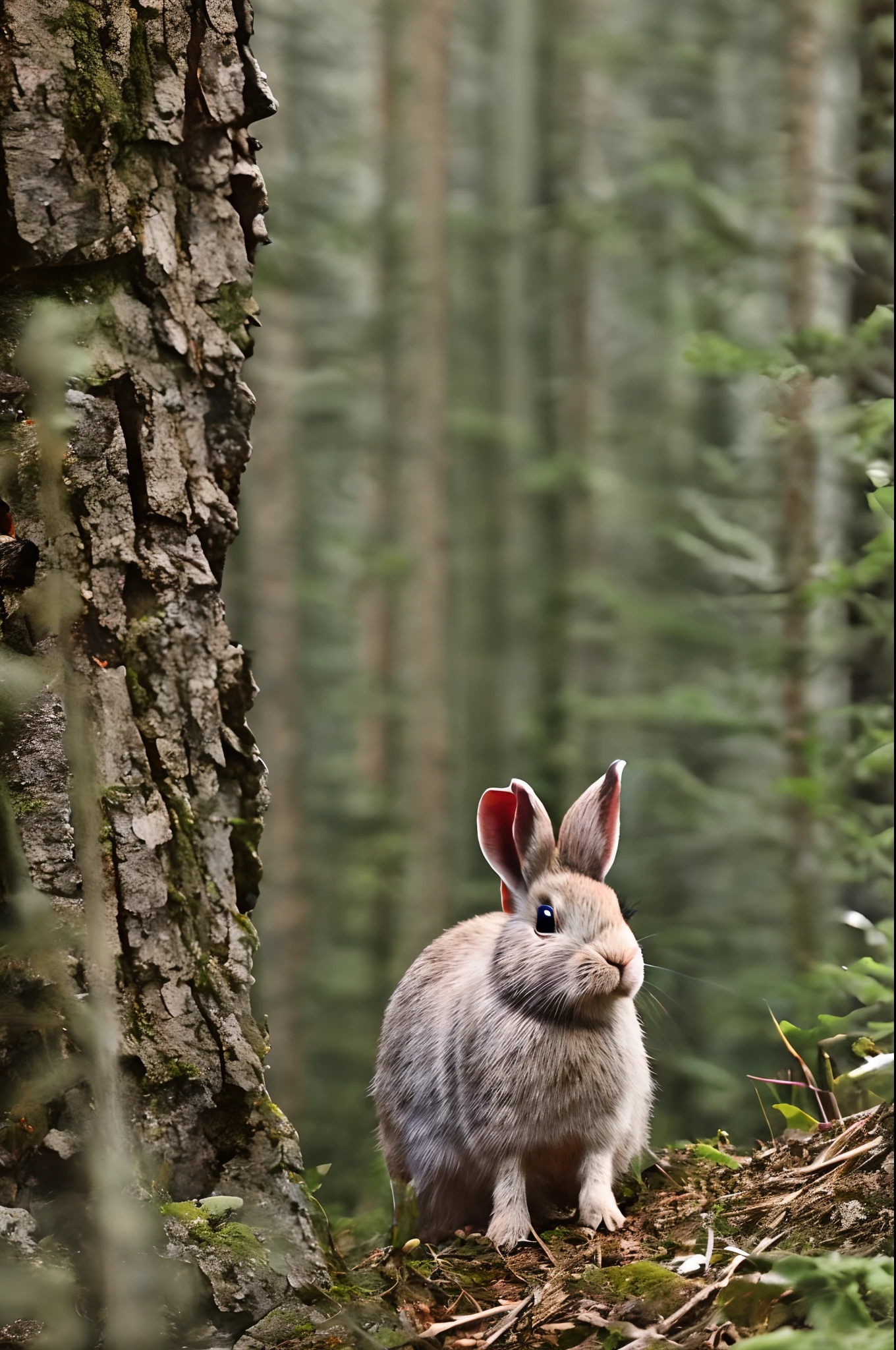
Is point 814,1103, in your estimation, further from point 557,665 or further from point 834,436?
point 557,665

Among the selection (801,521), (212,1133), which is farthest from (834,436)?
(212,1133)

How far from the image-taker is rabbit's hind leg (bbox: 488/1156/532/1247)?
1.86 meters

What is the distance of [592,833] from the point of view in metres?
1.88

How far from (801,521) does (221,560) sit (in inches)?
199

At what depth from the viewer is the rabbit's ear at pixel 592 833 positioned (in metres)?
1.85

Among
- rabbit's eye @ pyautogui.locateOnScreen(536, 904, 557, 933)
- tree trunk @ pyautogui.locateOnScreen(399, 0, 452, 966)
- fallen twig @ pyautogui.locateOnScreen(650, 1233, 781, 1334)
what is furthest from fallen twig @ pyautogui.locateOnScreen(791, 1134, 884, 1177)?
tree trunk @ pyautogui.locateOnScreen(399, 0, 452, 966)

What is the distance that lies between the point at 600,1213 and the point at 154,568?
1.33m

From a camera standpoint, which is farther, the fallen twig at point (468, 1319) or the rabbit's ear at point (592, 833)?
the rabbit's ear at point (592, 833)

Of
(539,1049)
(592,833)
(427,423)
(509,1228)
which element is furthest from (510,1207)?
(427,423)

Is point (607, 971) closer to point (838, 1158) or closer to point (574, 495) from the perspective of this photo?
point (838, 1158)

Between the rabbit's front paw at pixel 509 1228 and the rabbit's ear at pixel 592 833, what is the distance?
1.92 feet

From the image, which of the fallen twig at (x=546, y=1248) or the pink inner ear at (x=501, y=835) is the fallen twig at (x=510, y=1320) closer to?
the fallen twig at (x=546, y=1248)

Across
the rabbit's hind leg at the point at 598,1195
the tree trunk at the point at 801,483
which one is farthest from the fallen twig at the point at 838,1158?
the tree trunk at the point at 801,483

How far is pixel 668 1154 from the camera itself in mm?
2219
